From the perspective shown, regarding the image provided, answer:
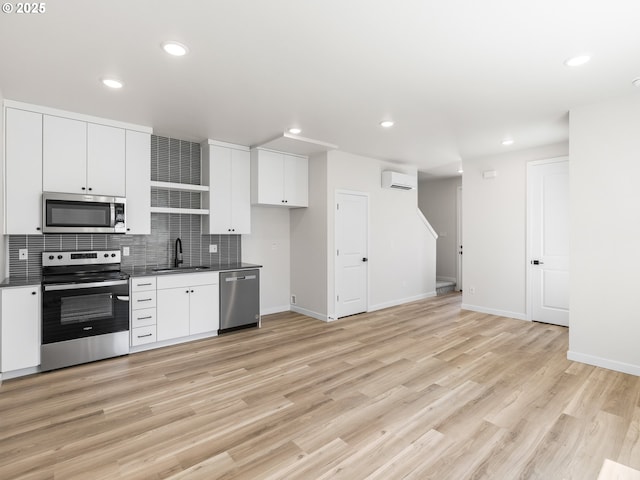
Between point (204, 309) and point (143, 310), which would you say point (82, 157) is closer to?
point (143, 310)

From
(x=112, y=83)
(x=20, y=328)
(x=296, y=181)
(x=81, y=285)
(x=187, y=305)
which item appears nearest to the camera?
(x=112, y=83)

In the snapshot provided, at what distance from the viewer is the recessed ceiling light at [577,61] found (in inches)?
97.5

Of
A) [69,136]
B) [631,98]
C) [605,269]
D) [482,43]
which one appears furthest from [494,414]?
[69,136]

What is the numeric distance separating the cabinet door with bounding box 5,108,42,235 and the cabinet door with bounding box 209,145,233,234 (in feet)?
5.91

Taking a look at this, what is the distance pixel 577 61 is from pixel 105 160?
450cm

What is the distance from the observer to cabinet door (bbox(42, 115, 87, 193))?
342 cm

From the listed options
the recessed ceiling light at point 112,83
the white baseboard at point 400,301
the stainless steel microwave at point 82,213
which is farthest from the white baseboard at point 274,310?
the recessed ceiling light at point 112,83

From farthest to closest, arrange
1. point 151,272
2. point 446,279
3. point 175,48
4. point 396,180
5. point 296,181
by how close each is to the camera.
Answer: point 446,279
point 396,180
point 296,181
point 151,272
point 175,48

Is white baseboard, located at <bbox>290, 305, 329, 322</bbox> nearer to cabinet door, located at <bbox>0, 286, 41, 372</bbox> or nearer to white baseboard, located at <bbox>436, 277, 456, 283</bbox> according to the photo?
cabinet door, located at <bbox>0, 286, 41, 372</bbox>

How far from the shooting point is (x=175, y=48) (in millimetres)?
2340

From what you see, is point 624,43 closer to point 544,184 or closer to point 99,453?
point 544,184

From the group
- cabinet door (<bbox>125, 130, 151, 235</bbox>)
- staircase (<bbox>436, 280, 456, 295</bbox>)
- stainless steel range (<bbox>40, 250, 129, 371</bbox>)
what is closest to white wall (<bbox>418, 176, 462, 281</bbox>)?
staircase (<bbox>436, 280, 456, 295</bbox>)

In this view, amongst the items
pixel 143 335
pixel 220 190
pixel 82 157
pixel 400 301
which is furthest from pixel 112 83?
pixel 400 301

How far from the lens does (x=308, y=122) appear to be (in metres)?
3.91
